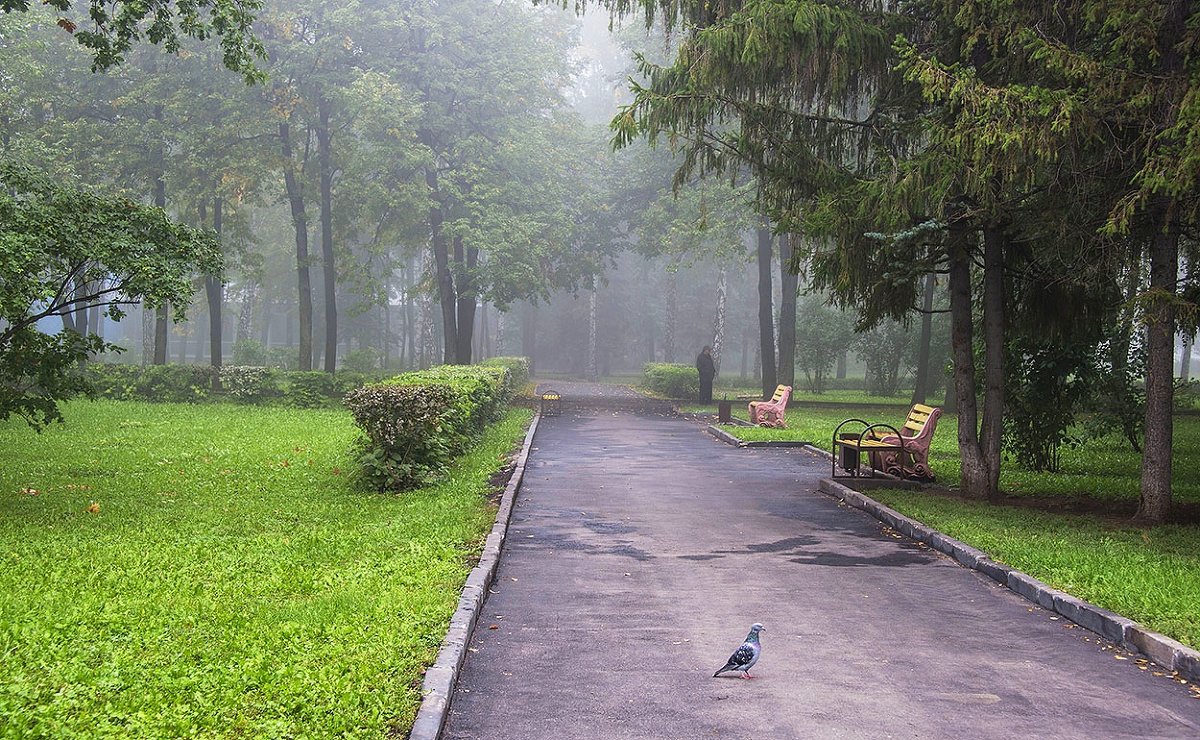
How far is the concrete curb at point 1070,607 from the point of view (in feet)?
22.0

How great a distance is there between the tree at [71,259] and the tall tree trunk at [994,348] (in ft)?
32.4

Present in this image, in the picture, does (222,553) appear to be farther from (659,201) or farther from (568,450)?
(659,201)

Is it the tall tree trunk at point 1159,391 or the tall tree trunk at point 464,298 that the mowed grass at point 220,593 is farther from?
the tall tree trunk at point 464,298

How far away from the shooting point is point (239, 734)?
5137mm

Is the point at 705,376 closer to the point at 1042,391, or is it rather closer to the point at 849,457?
the point at 1042,391

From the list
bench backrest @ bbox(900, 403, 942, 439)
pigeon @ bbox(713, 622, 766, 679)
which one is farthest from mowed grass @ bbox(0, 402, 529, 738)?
bench backrest @ bbox(900, 403, 942, 439)

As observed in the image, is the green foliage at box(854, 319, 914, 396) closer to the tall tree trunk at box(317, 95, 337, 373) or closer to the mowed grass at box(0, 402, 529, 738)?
the tall tree trunk at box(317, 95, 337, 373)

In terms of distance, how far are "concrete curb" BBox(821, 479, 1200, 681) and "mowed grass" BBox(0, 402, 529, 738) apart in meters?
4.65

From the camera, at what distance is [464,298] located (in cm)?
4234

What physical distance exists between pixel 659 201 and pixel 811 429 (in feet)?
61.1

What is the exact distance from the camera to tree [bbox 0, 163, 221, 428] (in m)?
11.3

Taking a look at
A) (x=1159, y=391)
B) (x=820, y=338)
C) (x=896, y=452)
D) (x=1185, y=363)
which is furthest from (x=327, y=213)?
(x=1185, y=363)

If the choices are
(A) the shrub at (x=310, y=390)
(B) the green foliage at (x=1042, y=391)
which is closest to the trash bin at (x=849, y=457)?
(B) the green foliage at (x=1042, y=391)

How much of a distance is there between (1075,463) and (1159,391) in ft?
26.2
